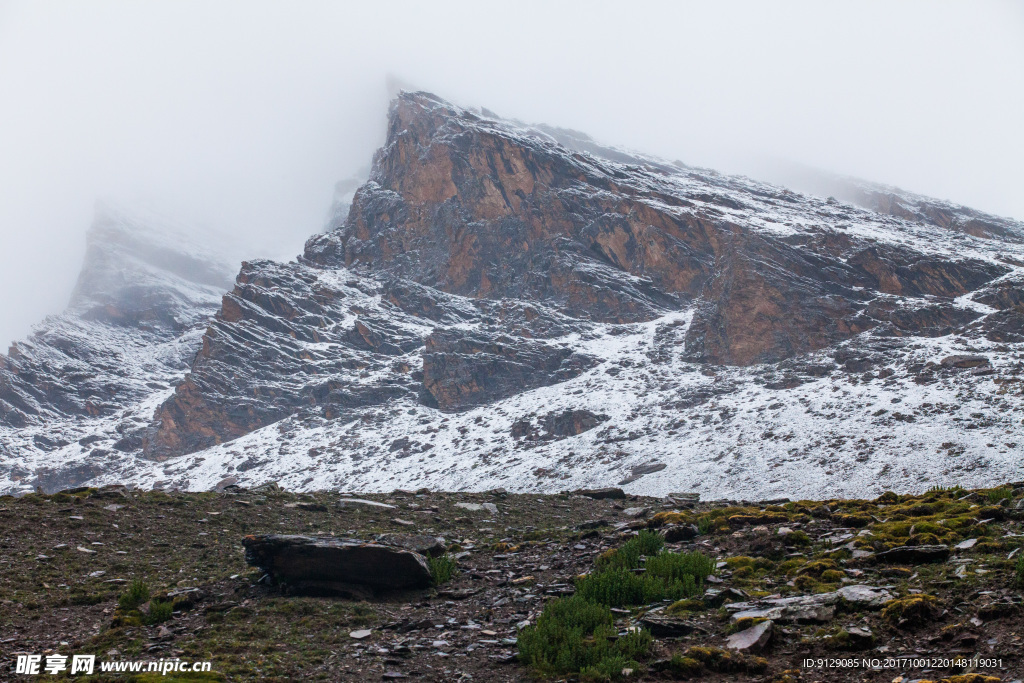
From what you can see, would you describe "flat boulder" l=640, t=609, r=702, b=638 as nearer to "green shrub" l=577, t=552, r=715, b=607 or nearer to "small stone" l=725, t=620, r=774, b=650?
"small stone" l=725, t=620, r=774, b=650

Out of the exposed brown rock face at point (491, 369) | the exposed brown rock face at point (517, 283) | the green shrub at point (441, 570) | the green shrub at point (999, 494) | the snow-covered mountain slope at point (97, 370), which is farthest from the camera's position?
the snow-covered mountain slope at point (97, 370)

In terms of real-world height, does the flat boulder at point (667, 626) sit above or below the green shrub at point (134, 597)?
above

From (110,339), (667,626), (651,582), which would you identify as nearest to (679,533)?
(651,582)

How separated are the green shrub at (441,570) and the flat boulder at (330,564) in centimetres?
23

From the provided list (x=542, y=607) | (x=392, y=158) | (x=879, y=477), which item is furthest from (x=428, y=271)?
(x=542, y=607)

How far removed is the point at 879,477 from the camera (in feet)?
122

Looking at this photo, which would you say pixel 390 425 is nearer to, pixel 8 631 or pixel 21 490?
pixel 21 490

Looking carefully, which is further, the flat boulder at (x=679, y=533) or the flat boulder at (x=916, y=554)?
the flat boulder at (x=679, y=533)

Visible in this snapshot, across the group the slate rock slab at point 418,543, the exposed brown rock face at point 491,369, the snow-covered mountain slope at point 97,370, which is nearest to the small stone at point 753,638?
the slate rock slab at point 418,543

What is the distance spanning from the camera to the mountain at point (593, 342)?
4800cm

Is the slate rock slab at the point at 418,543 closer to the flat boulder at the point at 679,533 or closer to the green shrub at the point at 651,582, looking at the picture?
the green shrub at the point at 651,582

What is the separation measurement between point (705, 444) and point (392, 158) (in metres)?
96.2

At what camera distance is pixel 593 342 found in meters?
82.5

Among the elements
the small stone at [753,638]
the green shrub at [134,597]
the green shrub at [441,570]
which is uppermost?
the small stone at [753,638]
